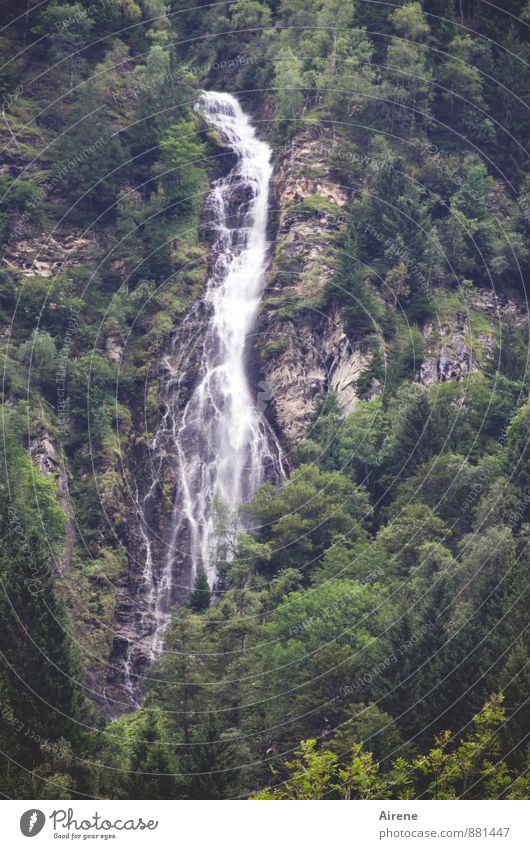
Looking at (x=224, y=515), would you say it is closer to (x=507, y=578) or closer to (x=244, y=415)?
(x=244, y=415)

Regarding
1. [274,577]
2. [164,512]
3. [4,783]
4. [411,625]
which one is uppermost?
[164,512]

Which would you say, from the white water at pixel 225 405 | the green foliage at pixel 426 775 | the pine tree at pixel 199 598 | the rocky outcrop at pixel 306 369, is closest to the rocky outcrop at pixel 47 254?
the white water at pixel 225 405

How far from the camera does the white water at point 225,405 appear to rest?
123 meters

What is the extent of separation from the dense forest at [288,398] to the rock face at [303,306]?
0.25 meters

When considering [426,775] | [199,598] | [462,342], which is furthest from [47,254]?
[426,775]

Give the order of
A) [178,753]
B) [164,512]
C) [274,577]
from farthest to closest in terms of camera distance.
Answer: [164,512]
[274,577]
[178,753]

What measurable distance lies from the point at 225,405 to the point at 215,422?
1.69m

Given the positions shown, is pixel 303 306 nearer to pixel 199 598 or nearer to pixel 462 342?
pixel 462 342

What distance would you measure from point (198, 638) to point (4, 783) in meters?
17.2

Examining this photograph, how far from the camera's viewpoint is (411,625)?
102m

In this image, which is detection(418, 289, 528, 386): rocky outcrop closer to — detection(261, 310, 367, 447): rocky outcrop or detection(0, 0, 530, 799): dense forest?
detection(0, 0, 530, 799): dense forest

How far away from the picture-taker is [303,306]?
134 m

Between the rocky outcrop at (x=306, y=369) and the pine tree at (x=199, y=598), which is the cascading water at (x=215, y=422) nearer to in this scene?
A: the rocky outcrop at (x=306, y=369)

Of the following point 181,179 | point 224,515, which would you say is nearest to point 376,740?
point 224,515
